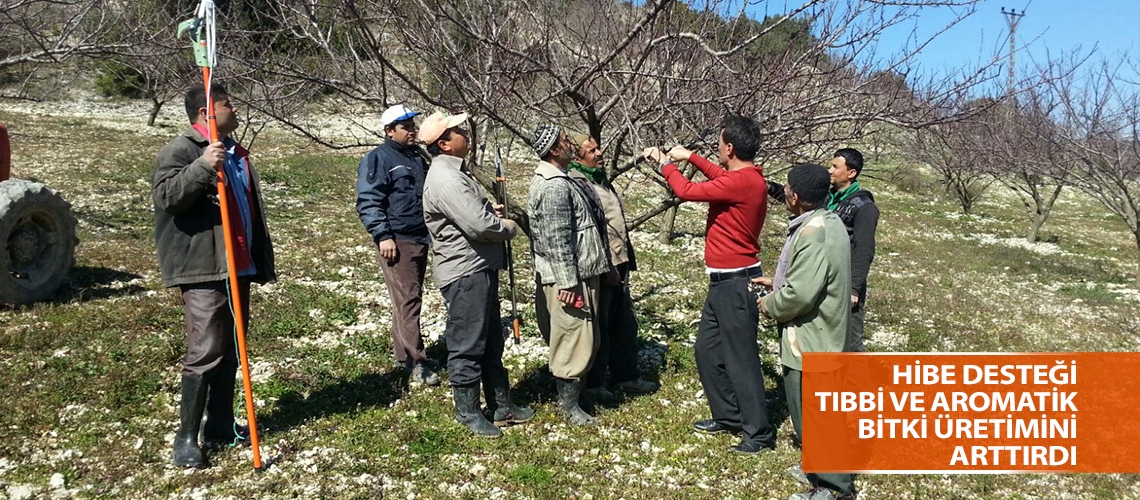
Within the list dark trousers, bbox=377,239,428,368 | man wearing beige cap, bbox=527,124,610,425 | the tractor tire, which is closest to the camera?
man wearing beige cap, bbox=527,124,610,425

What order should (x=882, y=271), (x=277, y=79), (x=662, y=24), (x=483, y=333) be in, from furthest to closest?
1. (x=882, y=271)
2. (x=277, y=79)
3. (x=662, y=24)
4. (x=483, y=333)

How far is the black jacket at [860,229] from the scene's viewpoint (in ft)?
20.5

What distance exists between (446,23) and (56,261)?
551cm

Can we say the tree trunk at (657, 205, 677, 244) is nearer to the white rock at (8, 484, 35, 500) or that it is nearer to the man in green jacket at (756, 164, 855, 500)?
the man in green jacket at (756, 164, 855, 500)

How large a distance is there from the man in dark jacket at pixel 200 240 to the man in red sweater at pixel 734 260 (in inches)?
111

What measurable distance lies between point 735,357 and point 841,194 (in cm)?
185

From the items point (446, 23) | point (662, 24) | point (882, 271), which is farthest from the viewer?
point (882, 271)

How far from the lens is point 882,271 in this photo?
52.7 ft

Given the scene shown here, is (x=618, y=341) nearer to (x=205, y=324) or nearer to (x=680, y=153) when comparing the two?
(x=680, y=153)

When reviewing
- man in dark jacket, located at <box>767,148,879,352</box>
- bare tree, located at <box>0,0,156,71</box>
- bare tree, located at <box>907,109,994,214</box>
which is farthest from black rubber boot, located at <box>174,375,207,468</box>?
bare tree, located at <box>907,109,994,214</box>

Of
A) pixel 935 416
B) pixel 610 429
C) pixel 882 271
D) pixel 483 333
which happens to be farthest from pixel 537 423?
pixel 882 271

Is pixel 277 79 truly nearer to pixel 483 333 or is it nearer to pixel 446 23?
pixel 446 23

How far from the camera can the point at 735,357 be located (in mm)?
5566

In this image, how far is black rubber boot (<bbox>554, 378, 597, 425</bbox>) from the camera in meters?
6.08
